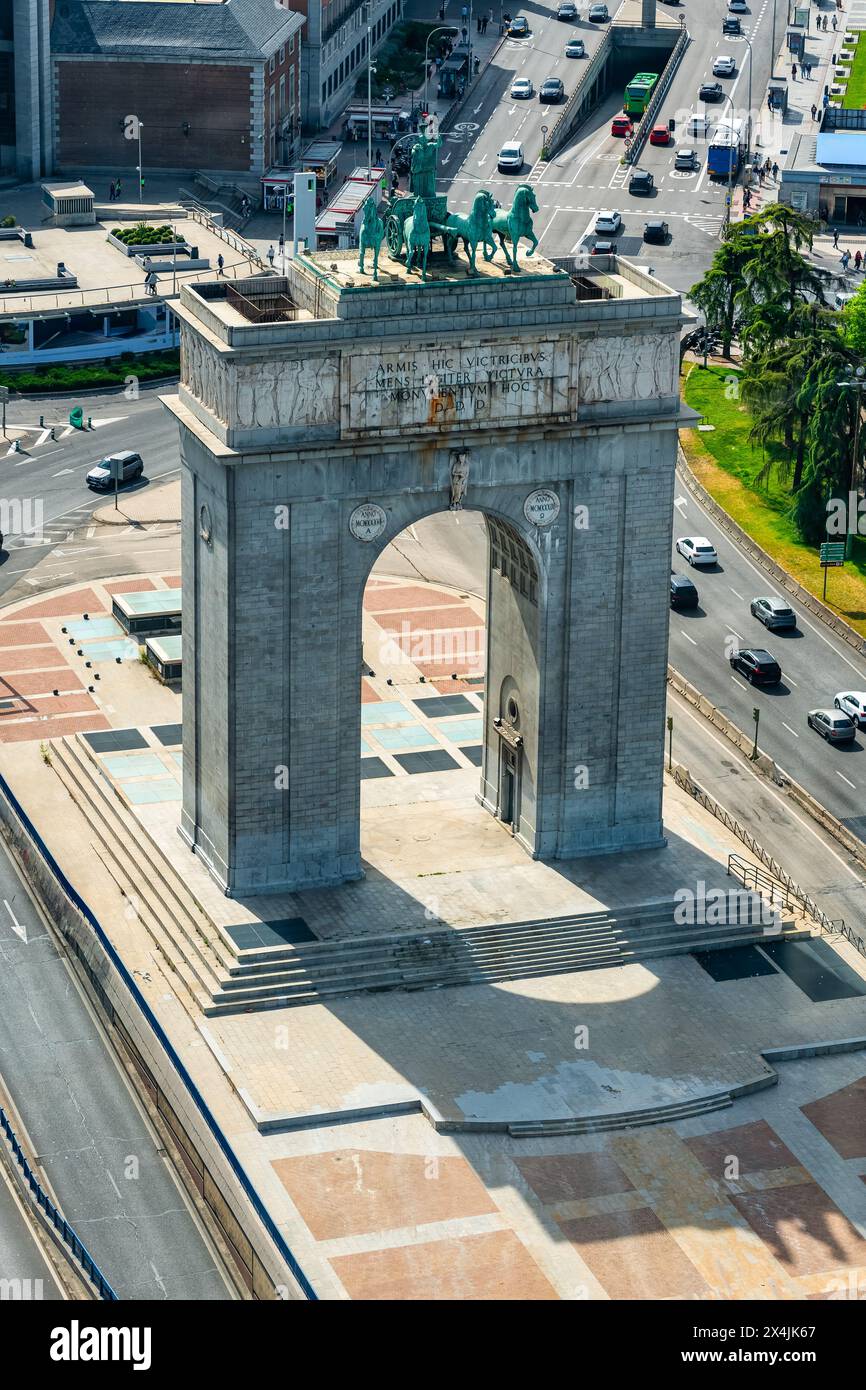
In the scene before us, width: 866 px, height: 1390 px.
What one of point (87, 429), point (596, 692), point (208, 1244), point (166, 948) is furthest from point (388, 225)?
point (87, 429)

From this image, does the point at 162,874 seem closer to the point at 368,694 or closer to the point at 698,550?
the point at 368,694

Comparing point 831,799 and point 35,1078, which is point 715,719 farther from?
point 35,1078

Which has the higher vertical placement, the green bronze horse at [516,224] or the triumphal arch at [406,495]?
the green bronze horse at [516,224]

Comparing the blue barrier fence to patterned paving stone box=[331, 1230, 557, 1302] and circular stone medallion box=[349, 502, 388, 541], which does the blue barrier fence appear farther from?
circular stone medallion box=[349, 502, 388, 541]

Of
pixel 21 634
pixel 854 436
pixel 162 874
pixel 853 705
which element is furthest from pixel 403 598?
pixel 162 874

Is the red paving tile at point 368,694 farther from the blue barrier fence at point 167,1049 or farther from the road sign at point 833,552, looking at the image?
the road sign at point 833,552

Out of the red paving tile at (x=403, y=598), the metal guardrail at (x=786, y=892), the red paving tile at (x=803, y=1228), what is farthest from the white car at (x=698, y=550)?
the red paving tile at (x=803, y=1228)
